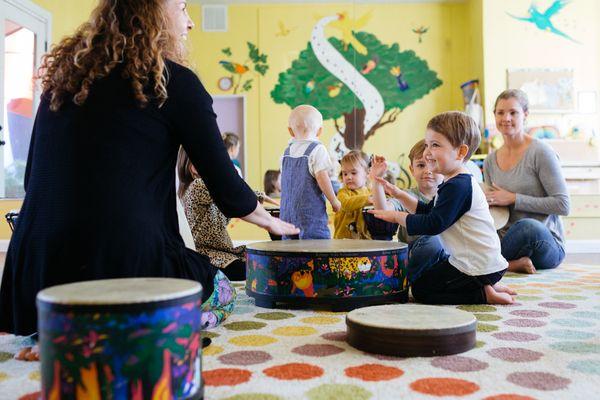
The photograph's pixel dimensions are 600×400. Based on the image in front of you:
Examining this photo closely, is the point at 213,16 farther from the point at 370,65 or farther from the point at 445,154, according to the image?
the point at 445,154

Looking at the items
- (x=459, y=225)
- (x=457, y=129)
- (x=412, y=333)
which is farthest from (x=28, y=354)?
(x=457, y=129)

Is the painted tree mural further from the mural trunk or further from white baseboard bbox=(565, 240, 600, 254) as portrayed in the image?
white baseboard bbox=(565, 240, 600, 254)

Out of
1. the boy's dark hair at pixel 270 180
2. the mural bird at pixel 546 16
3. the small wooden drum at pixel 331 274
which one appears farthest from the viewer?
the mural bird at pixel 546 16

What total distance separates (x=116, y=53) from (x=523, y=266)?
8.23 ft

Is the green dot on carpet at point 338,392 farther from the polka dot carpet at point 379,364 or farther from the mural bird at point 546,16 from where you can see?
the mural bird at point 546,16

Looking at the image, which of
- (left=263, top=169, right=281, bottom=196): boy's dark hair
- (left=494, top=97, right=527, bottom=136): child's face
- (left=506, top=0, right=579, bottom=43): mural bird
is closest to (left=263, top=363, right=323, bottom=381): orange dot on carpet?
(left=494, top=97, right=527, bottom=136): child's face

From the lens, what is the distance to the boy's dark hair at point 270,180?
20.9 feet

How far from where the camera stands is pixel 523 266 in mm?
3131

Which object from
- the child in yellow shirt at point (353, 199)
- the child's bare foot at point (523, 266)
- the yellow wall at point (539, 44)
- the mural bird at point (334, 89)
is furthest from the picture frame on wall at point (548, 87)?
the child in yellow shirt at point (353, 199)

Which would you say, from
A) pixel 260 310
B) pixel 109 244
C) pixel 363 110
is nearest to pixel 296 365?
pixel 109 244

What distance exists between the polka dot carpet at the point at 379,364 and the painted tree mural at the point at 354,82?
509 centimetres

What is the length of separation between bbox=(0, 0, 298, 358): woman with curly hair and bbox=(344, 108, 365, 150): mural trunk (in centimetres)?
547

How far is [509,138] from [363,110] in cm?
364

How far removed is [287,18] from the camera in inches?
275
